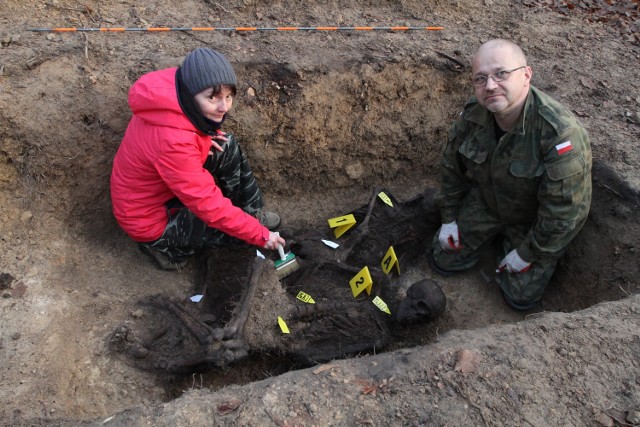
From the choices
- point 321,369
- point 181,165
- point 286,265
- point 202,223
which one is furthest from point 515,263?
point 181,165

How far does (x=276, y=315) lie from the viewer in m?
4.15

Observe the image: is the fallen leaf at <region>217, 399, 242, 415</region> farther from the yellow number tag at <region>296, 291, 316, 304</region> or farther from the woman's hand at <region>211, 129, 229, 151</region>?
the woman's hand at <region>211, 129, 229, 151</region>

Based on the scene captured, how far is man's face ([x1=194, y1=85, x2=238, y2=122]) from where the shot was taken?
142 inches

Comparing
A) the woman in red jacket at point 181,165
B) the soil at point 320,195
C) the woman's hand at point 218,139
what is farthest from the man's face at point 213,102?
the soil at point 320,195

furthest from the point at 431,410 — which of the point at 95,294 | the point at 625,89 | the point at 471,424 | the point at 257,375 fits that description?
the point at 625,89

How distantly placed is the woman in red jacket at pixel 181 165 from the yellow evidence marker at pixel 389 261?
1243mm

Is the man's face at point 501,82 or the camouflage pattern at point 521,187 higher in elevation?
the man's face at point 501,82

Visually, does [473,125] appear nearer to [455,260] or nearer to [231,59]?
[455,260]

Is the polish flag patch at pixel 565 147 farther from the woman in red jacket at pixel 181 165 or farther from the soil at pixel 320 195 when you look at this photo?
the woman in red jacket at pixel 181 165

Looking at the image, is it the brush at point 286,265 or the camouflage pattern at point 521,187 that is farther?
the brush at point 286,265

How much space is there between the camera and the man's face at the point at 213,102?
3611 millimetres

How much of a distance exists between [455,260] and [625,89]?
2683mm

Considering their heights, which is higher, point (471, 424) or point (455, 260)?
point (471, 424)

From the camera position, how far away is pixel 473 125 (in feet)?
14.2
